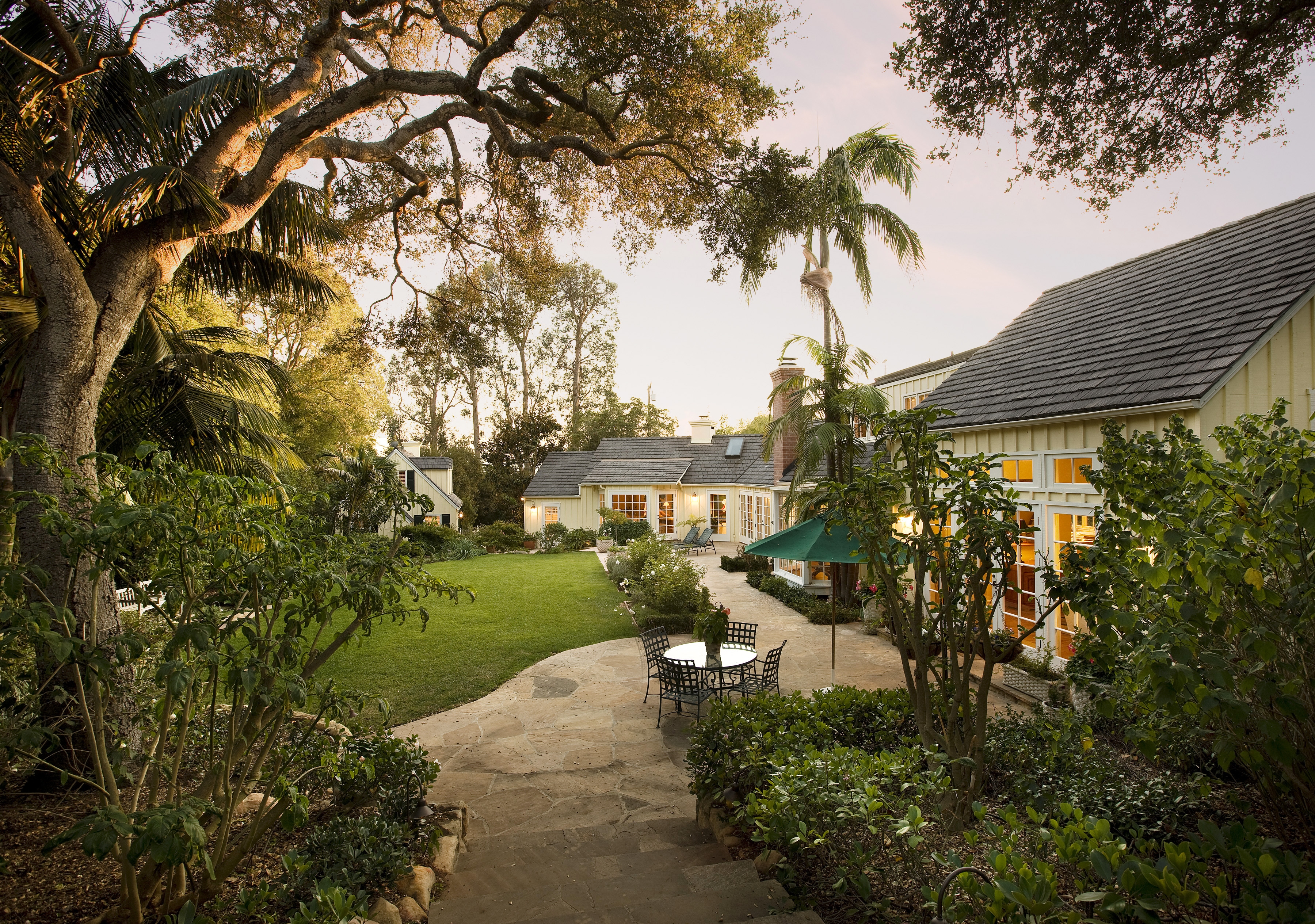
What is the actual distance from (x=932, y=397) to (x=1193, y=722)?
901 cm

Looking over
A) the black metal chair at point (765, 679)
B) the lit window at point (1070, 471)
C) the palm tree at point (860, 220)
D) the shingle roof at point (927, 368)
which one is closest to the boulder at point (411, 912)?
the black metal chair at point (765, 679)

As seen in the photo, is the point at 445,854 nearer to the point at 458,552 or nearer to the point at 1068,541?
the point at 1068,541

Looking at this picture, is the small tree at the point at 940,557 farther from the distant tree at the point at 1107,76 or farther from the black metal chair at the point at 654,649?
the black metal chair at the point at 654,649

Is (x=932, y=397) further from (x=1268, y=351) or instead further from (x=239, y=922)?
(x=239, y=922)

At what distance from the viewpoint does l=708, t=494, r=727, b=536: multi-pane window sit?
25406mm

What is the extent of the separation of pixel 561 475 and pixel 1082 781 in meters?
25.8

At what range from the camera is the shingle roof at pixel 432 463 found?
2936 centimetres

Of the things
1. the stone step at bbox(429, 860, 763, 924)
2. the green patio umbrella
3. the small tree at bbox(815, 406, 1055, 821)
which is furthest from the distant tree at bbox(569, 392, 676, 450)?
the stone step at bbox(429, 860, 763, 924)

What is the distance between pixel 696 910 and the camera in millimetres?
3127

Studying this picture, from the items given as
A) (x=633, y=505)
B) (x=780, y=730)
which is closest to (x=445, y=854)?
(x=780, y=730)

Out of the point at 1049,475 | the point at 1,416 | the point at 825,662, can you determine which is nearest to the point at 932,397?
the point at 1049,475

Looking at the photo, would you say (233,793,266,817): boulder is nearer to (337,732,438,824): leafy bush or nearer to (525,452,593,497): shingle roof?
(337,732,438,824): leafy bush

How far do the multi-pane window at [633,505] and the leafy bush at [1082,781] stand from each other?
852 inches

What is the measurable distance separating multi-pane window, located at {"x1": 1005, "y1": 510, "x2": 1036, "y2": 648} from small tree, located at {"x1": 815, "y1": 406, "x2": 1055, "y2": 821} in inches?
180
